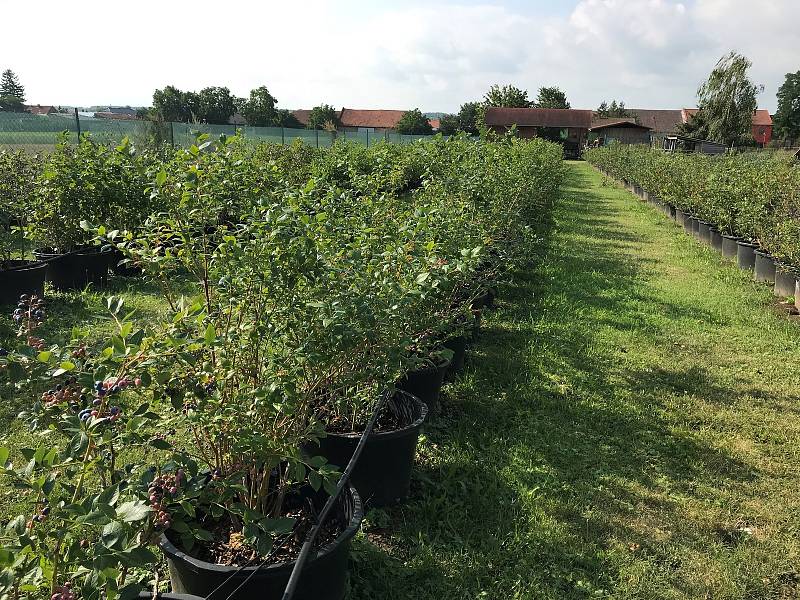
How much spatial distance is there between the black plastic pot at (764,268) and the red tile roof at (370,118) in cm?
6319

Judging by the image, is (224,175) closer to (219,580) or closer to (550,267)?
(219,580)

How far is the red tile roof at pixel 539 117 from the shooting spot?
5184cm

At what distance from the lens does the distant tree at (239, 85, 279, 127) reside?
59500 millimetres

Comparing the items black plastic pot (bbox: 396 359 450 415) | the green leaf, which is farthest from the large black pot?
the green leaf

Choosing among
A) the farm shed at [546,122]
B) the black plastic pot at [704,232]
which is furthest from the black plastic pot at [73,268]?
the farm shed at [546,122]

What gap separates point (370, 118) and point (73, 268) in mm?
68890

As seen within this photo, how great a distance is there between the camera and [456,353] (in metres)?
4.26

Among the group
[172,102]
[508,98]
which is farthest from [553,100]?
[172,102]

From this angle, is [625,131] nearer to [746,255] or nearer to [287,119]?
[287,119]

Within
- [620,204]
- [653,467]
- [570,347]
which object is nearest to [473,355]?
[570,347]

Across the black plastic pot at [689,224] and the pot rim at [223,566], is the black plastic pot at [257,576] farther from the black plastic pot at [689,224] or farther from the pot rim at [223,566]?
the black plastic pot at [689,224]

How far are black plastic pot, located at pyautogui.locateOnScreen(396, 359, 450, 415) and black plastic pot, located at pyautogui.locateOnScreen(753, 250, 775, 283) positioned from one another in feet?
19.4

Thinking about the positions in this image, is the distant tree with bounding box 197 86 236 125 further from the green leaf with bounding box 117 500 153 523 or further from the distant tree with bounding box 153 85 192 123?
the green leaf with bounding box 117 500 153 523

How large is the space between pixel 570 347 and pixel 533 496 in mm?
2344
